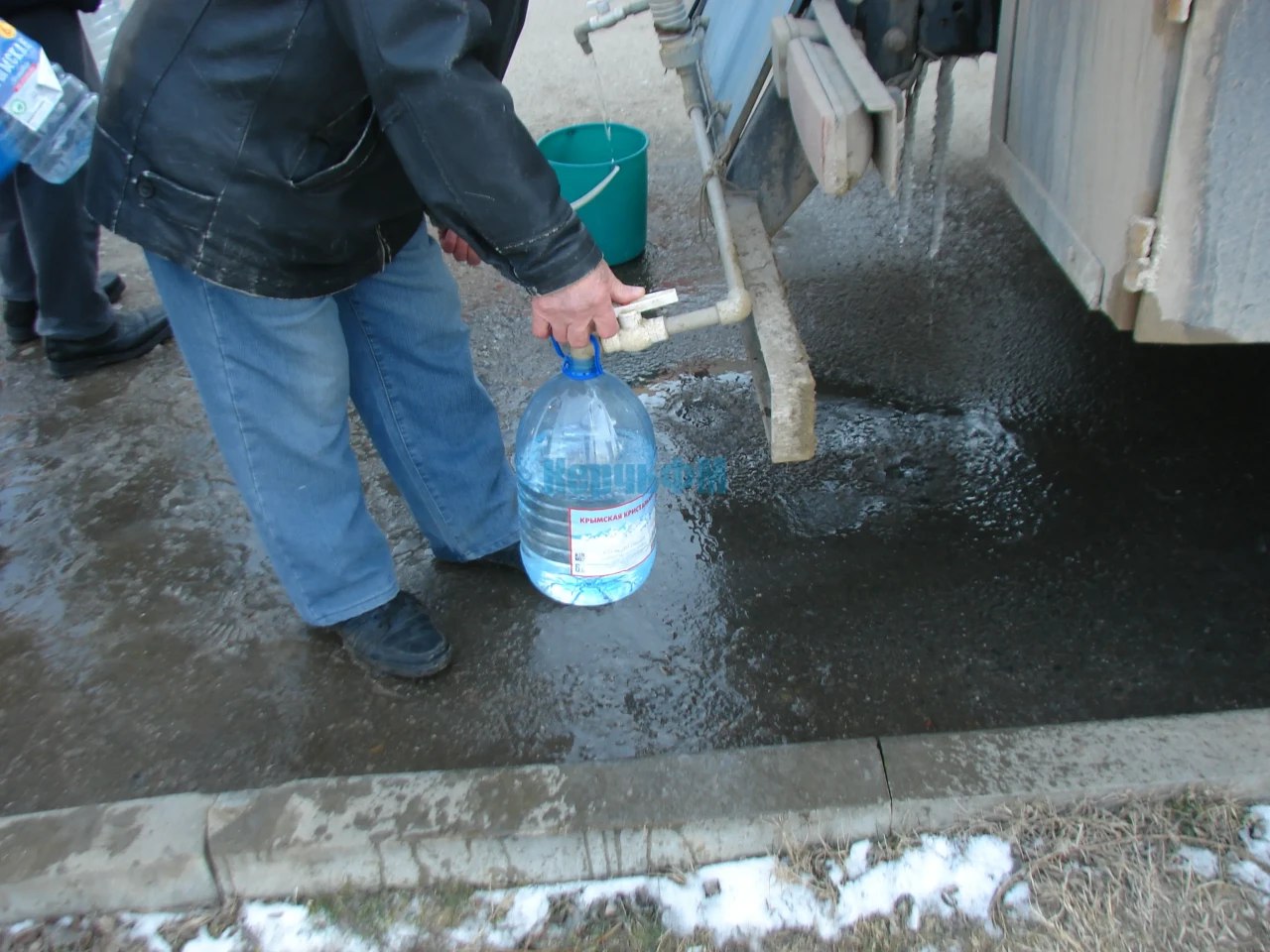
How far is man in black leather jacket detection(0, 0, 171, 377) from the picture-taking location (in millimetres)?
3137

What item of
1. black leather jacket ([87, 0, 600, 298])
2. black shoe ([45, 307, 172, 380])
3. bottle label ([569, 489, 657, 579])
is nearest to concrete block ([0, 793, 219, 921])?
bottle label ([569, 489, 657, 579])

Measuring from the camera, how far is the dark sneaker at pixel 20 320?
3.79 m

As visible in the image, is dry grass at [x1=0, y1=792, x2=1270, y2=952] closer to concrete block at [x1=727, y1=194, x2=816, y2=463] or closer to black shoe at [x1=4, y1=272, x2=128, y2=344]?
concrete block at [x1=727, y1=194, x2=816, y2=463]

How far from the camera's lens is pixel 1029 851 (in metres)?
1.82

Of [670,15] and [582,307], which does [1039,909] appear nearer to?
[582,307]

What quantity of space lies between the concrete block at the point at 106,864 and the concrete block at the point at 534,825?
2.2 inches

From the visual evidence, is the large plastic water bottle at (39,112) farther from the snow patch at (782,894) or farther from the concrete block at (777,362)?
the snow patch at (782,894)

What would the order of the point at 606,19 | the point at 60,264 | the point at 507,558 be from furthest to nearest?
1. the point at 60,264
2. the point at 606,19
3. the point at 507,558

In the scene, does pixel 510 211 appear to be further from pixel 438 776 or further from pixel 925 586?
pixel 925 586

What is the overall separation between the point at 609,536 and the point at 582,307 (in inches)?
21.9

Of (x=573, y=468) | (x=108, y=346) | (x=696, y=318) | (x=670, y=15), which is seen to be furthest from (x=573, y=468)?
(x=108, y=346)

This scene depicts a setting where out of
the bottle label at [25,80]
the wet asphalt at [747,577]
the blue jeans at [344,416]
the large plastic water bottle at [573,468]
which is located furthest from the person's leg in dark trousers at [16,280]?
the large plastic water bottle at [573,468]

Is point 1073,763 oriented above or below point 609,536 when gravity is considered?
below

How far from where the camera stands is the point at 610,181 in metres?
3.55
